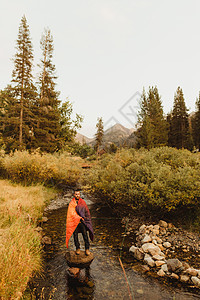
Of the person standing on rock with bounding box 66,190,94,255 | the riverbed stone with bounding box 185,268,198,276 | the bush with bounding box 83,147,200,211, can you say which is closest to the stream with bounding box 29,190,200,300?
the riverbed stone with bounding box 185,268,198,276

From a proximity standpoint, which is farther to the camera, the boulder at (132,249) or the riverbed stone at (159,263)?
the boulder at (132,249)

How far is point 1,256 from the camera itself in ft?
11.7

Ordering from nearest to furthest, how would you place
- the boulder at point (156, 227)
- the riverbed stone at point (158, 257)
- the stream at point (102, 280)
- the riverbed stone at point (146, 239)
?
the stream at point (102, 280)
the riverbed stone at point (158, 257)
the riverbed stone at point (146, 239)
the boulder at point (156, 227)

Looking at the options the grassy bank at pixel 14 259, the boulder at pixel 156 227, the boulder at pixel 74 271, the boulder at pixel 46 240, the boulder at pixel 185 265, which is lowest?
the boulder at pixel 74 271

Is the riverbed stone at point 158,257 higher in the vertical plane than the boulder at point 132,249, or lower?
higher

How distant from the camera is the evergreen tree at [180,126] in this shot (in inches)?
1566

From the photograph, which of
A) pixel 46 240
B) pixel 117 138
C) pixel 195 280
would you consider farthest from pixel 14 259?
pixel 117 138

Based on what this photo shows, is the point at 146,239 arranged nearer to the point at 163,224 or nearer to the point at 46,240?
the point at 163,224

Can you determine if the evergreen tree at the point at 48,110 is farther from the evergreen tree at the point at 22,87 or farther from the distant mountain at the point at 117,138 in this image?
the distant mountain at the point at 117,138

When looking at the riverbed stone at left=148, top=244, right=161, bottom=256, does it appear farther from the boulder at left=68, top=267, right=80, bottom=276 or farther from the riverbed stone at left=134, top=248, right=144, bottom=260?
the boulder at left=68, top=267, right=80, bottom=276

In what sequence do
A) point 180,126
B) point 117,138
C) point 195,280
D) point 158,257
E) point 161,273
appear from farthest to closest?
point 117,138, point 180,126, point 158,257, point 161,273, point 195,280

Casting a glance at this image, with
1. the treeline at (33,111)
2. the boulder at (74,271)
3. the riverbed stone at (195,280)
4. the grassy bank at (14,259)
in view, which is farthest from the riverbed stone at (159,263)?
the treeline at (33,111)

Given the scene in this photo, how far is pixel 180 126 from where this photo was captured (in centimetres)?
4094

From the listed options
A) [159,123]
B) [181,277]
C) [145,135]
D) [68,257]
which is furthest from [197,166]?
[159,123]
